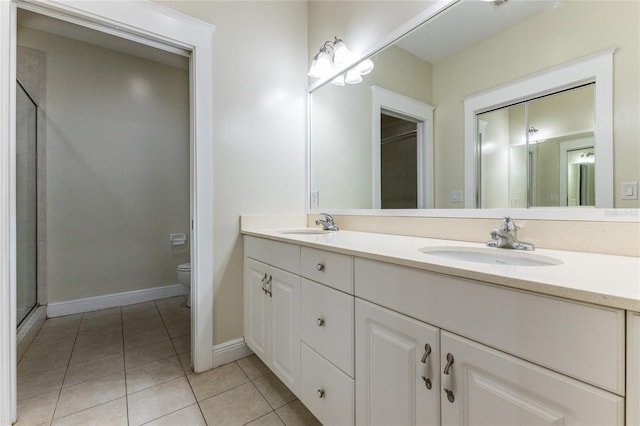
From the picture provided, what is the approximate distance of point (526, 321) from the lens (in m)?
0.55

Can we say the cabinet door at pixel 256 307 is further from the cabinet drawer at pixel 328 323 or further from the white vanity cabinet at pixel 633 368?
the white vanity cabinet at pixel 633 368

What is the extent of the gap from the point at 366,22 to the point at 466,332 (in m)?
1.68

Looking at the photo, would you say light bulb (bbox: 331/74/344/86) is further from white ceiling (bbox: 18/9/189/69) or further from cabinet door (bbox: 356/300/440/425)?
cabinet door (bbox: 356/300/440/425)

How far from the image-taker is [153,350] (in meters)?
1.84

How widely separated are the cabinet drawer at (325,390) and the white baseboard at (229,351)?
71 cm

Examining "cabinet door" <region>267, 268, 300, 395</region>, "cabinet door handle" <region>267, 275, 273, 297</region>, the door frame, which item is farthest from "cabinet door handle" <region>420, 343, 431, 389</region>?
"cabinet door handle" <region>267, 275, 273, 297</region>

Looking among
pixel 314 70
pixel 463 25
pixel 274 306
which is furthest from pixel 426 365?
pixel 314 70

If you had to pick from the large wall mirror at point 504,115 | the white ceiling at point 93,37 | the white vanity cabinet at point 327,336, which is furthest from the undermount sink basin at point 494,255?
the white ceiling at point 93,37

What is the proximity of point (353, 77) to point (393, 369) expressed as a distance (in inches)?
63.6

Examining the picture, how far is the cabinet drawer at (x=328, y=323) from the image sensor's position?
97cm

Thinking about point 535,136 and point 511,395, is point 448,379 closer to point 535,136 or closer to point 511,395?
point 511,395

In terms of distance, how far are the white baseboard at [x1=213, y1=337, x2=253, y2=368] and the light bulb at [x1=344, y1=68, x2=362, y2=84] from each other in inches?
70.3

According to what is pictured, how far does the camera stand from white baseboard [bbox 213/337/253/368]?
65.8 inches

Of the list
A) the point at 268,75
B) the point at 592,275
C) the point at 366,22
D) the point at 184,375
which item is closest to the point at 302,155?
the point at 268,75
